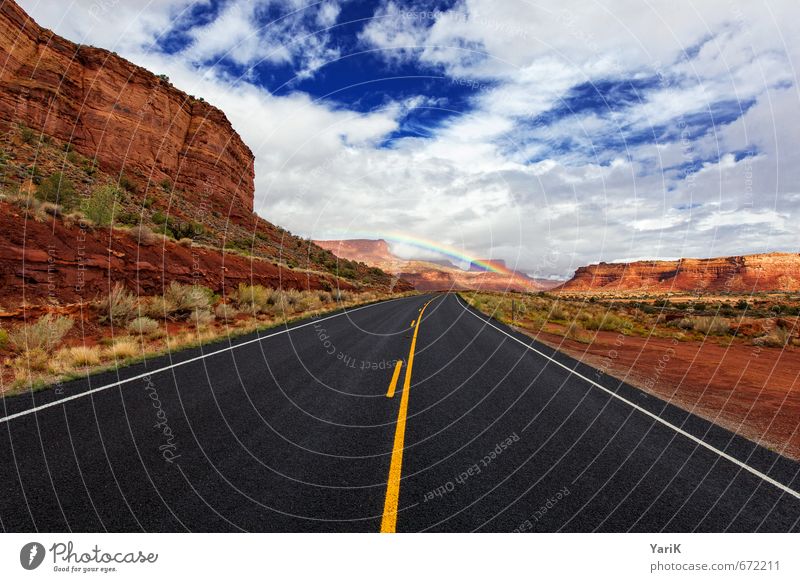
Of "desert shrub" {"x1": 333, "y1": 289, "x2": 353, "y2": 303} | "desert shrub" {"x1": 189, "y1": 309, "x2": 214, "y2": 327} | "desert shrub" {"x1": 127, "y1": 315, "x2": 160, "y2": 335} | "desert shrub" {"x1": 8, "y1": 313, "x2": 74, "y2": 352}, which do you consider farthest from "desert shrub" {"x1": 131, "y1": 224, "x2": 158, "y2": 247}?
"desert shrub" {"x1": 333, "y1": 289, "x2": 353, "y2": 303}

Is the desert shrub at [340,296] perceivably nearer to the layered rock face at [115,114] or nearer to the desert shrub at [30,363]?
the layered rock face at [115,114]

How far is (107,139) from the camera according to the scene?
147 feet

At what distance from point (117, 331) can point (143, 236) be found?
750 centimetres

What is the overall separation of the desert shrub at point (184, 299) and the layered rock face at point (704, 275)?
12420 centimetres

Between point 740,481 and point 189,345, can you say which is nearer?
point 740,481

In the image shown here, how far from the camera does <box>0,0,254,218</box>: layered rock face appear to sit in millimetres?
37125

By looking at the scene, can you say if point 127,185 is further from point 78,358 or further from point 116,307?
point 78,358

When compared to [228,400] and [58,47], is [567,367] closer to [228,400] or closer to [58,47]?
[228,400]

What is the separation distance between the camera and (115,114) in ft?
154

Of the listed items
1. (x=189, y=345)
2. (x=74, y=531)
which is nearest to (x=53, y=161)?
(x=189, y=345)

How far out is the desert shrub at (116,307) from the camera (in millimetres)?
13578

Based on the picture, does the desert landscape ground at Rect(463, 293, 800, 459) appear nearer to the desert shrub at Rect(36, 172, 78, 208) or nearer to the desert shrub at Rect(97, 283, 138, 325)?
the desert shrub at Rect(97, 283, 138, 325)

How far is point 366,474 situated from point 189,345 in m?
10.1

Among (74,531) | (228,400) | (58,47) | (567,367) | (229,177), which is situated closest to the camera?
(74,531)
